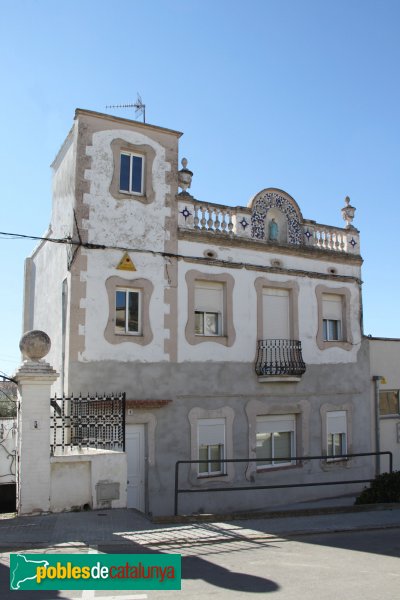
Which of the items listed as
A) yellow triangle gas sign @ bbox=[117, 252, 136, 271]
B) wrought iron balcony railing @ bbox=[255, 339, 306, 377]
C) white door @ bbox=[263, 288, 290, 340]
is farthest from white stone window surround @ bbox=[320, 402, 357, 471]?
yellow triangle gas sign @ bbox=[117, 252, 136, 271]

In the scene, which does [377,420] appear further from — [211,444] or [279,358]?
[211,444]

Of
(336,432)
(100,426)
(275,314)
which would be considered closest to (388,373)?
(336,432)

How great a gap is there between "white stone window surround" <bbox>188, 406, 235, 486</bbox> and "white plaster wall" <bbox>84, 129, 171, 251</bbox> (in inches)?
172

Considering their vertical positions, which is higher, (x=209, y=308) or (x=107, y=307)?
(x=209, y=308)

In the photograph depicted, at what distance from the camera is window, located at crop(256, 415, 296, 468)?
16969 mm

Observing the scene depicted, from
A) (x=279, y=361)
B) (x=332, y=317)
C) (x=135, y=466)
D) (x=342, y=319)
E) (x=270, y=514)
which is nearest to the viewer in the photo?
(x=270, y=514)

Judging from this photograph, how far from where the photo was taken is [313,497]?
17.5 m

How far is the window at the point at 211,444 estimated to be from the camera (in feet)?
52.1

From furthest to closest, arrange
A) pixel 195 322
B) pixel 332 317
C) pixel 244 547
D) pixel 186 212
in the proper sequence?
pixel 332 317
pixel 186 212
pixel 195 322
pixel 244 547

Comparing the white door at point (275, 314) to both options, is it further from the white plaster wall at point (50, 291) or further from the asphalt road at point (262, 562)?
the asphalt road at point (262, 562)

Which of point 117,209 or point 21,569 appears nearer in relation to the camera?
point 21,569

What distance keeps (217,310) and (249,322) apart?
1010 millimetres

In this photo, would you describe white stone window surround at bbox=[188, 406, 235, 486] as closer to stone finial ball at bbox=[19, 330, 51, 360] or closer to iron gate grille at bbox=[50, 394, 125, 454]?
iron gate grille at bbox=[50, 394, 125, 454]

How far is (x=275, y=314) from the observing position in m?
17.8
